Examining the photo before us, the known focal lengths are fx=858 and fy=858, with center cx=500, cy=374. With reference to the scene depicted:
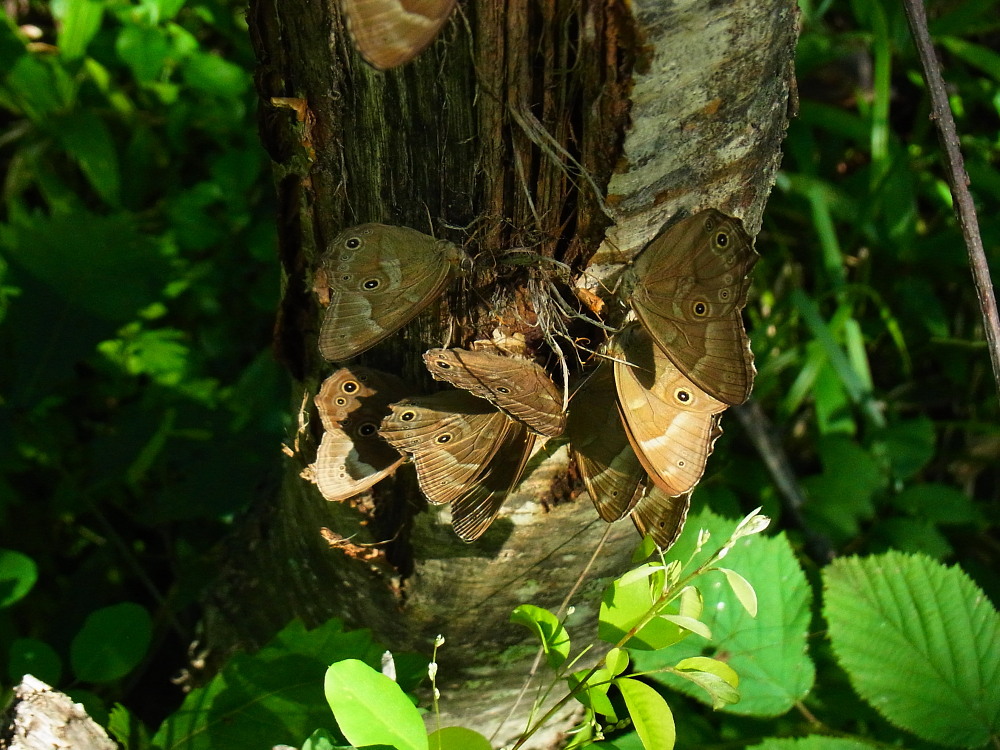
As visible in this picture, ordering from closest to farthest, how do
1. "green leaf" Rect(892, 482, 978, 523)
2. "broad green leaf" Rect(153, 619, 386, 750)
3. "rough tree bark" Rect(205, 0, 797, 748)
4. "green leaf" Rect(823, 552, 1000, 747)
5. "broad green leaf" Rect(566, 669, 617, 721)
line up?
"rough tree bark" Rect(205, 0, 797, 748)
"broad green leaf" Rect(566, 669, 617, 721)
"broad green leaf" Rect(153, 619, 386, 750)
"green leaf" Rect(823, 552, 1000, 747)
"green leaf" Rect(892, 482, 978, 523)

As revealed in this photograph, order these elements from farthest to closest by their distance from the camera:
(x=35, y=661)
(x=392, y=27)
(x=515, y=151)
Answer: (x=35, y=661)
(x=515, y=151)
(x=392, y=27)

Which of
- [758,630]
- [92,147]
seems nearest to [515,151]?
[758,630]

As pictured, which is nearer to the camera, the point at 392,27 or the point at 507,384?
the point at 392,27

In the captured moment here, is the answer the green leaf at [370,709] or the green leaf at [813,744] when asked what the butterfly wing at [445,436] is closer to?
the green leaf at [370,709]

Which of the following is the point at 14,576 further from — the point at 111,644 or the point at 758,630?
the point at 758,630

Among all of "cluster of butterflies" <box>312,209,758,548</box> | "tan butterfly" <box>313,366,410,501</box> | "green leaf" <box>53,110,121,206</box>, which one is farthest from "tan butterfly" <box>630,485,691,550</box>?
"green leaf" <box>53,110,121,206</box>

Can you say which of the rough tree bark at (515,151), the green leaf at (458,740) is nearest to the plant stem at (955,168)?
the rough tree bark at (515,151)

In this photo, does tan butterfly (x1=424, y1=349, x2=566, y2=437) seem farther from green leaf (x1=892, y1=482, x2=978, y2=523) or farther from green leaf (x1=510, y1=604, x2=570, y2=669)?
green leaf (x1=892, y1=482, x2=978, y2=523)
